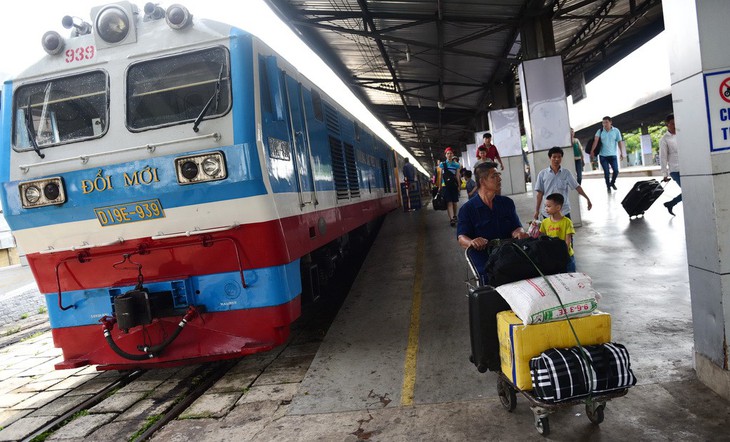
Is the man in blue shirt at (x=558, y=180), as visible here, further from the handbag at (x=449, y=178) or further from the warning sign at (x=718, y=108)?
the handbag at (x=449, y=178)

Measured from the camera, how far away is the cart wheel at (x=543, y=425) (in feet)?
10.8

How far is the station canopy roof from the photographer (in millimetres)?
12367

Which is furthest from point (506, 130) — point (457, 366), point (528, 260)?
point (528, 260)

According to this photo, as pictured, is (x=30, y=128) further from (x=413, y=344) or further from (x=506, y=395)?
(x=506, y=395)

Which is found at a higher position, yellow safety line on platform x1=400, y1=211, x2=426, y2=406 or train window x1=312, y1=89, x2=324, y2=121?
train window x1=312, y1=89, x2=324, y2=121

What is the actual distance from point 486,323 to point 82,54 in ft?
14.6

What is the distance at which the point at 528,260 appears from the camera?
350 centimetres

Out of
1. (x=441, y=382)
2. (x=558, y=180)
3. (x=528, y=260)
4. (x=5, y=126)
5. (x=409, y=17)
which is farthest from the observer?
(x=409, y=17)

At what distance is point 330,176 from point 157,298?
3.04m

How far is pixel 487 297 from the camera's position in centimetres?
357

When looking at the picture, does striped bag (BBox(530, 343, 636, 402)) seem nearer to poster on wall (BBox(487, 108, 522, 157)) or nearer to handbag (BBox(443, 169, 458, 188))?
handbag (BBox(443, 169, 458, 188))

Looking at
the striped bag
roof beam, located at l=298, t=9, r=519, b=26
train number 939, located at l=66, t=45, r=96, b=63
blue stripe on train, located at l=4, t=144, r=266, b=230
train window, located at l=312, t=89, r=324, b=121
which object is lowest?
the striped bag

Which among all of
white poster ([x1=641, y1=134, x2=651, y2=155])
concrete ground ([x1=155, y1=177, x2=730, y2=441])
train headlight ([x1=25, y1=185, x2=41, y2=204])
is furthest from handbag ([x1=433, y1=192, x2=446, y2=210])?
white poster ([x1=641, y1=134, x2=651, y2=155])

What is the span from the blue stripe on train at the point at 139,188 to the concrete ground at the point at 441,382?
182cm
